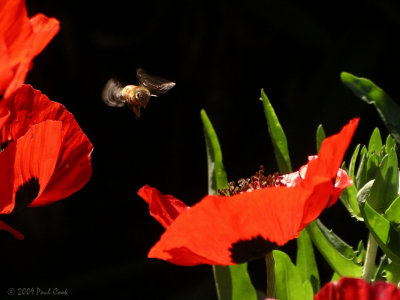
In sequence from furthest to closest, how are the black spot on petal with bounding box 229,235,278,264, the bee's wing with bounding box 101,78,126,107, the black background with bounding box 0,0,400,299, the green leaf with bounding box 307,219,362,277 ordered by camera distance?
the black background with bounding box 0,0,400,299 → the bee's wing with bounding box 101,78,126,107 → the green leaf with bounding box 307,219,362,277 → the black spot on petal with bounding box 229,235,278,264

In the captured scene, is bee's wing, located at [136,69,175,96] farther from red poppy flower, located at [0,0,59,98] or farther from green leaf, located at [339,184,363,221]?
red poppy flower, located at [0,0,59,98]

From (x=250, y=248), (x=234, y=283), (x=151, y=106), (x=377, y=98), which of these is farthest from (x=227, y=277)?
(x=151, y=106)

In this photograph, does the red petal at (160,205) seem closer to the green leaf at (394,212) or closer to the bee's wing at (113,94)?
the green leaf at (394,212)

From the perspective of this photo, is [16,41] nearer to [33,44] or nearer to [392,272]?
[33,44]

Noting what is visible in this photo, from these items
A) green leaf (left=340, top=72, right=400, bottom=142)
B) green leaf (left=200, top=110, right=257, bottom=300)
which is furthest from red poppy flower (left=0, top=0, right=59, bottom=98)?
green leaf (left=340, top=72, right=400, bottom=142)

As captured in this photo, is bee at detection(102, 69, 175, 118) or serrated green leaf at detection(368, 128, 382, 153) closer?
serrated green leaf at detection(368, 128, 382, 153)

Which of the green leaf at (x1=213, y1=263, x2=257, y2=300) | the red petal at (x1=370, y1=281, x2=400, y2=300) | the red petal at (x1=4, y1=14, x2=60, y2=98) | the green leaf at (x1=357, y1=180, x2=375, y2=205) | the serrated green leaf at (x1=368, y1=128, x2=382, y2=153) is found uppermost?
the red petal at (x1=4, y1=14, x2=60, y2=98)

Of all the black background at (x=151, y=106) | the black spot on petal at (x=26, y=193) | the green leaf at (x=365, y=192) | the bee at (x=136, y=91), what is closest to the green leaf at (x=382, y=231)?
the green leaf at (x=365, y=192)
